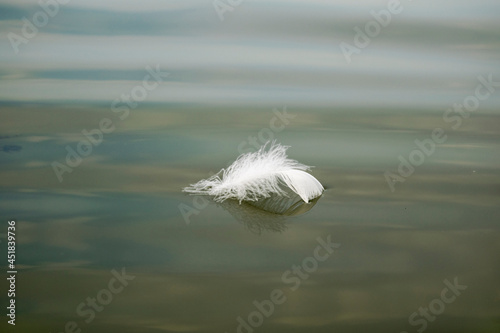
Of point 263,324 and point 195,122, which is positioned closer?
point 263,324

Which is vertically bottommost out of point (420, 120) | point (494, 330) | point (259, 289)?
point (494, 330)

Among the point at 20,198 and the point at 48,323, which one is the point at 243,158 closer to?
the point at 20,198

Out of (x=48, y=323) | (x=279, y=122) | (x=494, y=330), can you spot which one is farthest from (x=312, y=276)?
(x=279, y=122)

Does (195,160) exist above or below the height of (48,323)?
above

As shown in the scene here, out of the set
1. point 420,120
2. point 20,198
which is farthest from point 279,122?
point 20,198

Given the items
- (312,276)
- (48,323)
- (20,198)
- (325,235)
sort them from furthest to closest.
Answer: (20,198), (325,235), (312,276), (48,323)

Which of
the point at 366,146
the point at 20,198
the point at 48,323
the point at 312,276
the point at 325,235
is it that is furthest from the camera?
the point at 366,146
